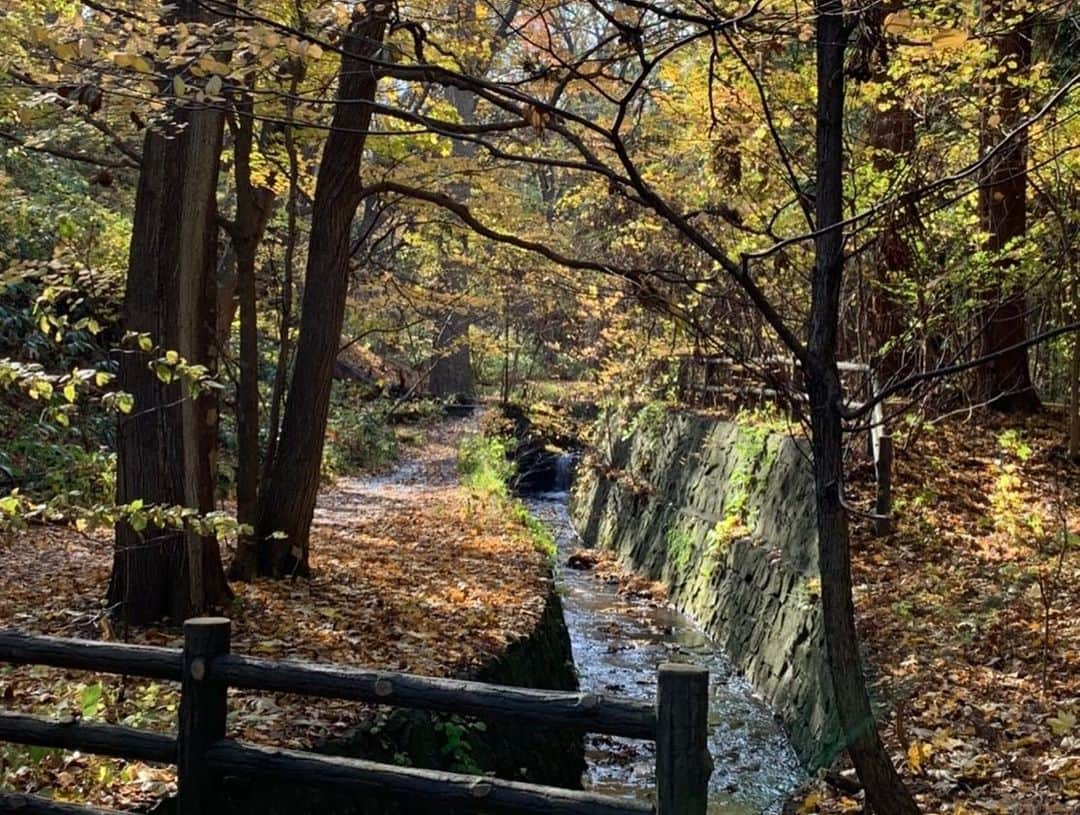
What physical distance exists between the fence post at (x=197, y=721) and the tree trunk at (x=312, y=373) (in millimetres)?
4460

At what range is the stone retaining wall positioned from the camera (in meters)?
8.52

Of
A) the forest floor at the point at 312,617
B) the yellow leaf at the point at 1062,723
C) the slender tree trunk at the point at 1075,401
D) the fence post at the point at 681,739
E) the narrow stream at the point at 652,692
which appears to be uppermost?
the slender tree trunk at the point at 1075,401

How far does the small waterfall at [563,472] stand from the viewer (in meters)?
23.5

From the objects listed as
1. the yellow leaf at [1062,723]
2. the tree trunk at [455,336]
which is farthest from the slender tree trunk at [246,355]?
the tree trunk at [455,336]

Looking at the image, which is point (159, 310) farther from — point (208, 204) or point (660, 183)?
point (660, 183)

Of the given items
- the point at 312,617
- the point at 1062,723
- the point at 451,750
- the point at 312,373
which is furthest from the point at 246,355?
the point at 1062,723

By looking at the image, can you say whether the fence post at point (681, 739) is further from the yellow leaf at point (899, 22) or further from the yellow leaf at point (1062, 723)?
the yellow leaf at point (1062, 723)

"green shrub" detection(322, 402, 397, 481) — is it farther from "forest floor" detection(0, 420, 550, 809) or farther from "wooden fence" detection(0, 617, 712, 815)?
"wooden fence" detection(0, 617, 712, 815)

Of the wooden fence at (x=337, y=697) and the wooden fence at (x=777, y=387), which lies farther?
the wooden fence at (x=777, y=387)

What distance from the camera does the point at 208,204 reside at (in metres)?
6.42

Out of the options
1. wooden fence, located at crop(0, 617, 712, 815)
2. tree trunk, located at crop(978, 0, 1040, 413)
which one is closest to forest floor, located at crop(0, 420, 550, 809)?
wooden fence, located at crop(0, 617, 712, 815)

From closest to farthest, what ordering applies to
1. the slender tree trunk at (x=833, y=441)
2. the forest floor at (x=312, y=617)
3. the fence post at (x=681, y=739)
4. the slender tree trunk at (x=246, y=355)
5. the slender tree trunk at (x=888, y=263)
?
the fence post at (x=681, y=739), the slender tree trunk at (x=833, y=441), the forest floor at (x=312, y=617), the slender tree trunk at (x=246, y=355), the slender tree trunk at (x=888, y=263)

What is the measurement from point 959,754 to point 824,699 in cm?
183

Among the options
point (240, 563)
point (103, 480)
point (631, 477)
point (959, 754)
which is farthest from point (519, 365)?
point (959, 754)
